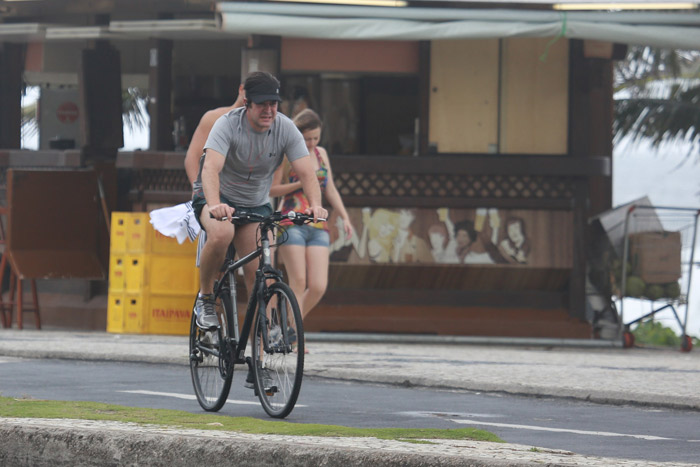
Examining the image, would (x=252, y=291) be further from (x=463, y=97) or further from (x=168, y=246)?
(x=463, y=97)

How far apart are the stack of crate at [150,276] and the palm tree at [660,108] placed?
15574 mm

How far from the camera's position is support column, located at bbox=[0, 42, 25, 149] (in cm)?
1753

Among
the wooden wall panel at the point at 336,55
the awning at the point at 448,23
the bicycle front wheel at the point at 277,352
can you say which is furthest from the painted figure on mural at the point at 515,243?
the bicycle front wheel at the point at 277,352

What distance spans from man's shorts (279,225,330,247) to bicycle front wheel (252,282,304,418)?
10.4 ft

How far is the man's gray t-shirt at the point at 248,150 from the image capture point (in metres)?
7.43

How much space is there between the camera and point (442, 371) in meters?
9.98

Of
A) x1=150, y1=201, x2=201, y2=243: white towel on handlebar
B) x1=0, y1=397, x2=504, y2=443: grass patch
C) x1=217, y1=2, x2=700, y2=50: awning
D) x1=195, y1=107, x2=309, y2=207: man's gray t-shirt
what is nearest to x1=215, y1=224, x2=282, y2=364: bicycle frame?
x1=195, y1=107, x2=309, y2=207: man's gray t-shirt

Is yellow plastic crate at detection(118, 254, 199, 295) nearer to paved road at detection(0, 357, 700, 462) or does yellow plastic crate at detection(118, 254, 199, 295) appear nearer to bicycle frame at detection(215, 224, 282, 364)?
paved road at detection(0, 357, 700, 462)

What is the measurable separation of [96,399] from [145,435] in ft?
7.81

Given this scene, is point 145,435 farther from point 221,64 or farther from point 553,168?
point 221,64

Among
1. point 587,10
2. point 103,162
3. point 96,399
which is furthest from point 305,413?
point 103,162

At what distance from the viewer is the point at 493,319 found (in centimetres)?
1421

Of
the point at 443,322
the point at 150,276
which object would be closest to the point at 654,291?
the point at 443,322

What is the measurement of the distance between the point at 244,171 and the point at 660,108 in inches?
858
